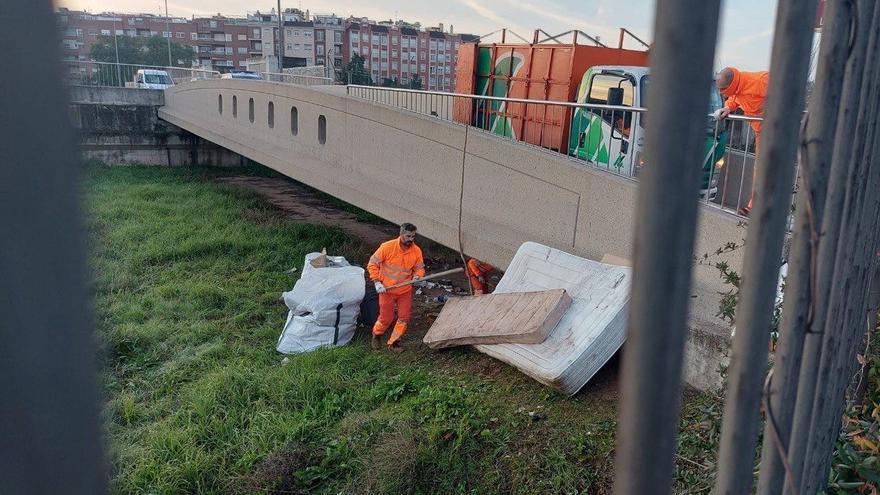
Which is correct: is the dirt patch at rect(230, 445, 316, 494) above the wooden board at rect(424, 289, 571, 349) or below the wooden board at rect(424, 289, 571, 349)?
below

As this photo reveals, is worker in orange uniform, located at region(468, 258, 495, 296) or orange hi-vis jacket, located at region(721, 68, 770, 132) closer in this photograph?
orange hi-vis jacket, located at region(721, 68, 770, 132)

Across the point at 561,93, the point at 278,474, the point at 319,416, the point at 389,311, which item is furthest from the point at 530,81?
the point at 278,474

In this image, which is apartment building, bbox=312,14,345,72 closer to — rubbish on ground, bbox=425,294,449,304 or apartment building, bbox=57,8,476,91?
apartment building, bbox=57,8,476,91

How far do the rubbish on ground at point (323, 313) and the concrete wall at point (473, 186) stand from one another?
1529mm

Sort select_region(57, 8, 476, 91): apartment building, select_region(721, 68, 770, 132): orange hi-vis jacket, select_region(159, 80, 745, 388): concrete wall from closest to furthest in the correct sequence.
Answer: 1. select_region(159, 80, 745, 388): concrete wall
2. select_region(721, 68, 770, 132): orange hi-vis jacket
3. select_region(57, 8, 476, 91): apartment building

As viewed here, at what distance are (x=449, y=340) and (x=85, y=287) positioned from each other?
6.02 meters

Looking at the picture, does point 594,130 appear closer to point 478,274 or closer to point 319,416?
point 478,274

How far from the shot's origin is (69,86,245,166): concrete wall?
74.6 ft

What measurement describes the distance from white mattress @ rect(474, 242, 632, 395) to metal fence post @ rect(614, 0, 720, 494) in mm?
4768

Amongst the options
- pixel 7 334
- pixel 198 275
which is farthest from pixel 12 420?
pixel 198 275

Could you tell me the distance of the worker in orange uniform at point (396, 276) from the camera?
759cm

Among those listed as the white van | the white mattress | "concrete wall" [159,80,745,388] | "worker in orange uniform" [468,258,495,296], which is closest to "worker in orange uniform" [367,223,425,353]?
"concrete wall" [159,80,745,388]

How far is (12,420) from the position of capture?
77 cm

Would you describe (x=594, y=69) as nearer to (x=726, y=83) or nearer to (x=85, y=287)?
Result: (x=726, y=83)
